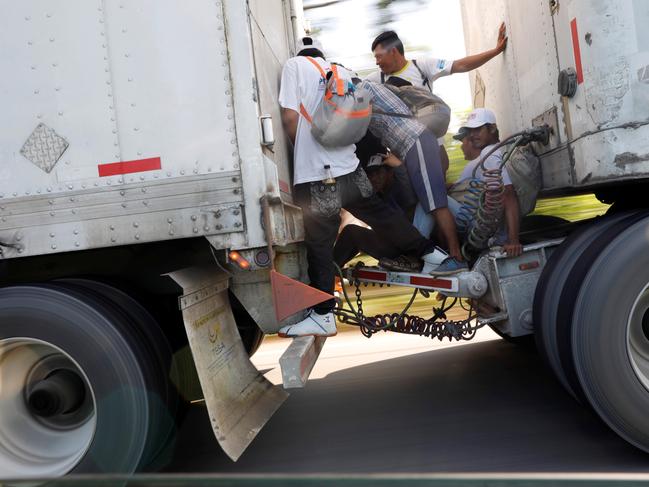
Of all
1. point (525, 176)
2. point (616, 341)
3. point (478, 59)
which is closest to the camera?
point (616, 341)

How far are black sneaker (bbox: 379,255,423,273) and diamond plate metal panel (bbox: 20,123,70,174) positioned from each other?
5.90 feet

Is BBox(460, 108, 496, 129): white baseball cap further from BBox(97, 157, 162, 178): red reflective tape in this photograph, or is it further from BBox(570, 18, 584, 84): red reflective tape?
BBox(97, 157, 162, 178): red reflective tape

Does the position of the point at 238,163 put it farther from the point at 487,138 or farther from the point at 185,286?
the point at 487,138

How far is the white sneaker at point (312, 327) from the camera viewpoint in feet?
11.2

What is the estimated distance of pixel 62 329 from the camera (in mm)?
2898

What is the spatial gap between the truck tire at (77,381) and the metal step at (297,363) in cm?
57

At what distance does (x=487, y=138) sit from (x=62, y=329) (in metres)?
2.72

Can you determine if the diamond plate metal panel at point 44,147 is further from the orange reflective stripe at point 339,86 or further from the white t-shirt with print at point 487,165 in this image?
the white t-shirt with print at point 487,165

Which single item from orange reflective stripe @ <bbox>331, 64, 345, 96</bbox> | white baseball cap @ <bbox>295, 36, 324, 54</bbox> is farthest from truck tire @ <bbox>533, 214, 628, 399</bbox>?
white baseball cap @ <bbox>295, 36, 324, 54</bbox>

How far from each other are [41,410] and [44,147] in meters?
1.18

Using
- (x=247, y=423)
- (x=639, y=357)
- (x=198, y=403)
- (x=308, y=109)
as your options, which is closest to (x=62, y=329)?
(x=247, y=423)

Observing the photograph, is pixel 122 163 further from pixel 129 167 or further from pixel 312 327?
pixel 312 327

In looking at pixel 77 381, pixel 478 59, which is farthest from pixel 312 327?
pixel 478 59

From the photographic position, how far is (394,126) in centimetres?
385
